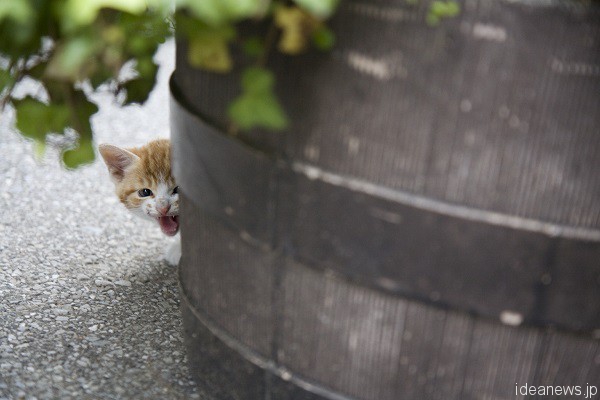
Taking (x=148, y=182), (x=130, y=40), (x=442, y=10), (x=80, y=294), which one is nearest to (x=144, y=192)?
(x=148, y=182)

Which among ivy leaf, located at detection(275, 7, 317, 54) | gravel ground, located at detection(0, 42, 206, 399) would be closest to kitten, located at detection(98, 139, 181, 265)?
gravel ground, located at detection(0, 42, 206, 399)

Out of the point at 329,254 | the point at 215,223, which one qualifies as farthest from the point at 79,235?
the point at 329,254

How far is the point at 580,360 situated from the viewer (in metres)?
1.09

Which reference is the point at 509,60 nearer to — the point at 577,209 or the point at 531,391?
the point at 577,209

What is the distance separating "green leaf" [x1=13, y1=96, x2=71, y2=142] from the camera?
1.11 meters

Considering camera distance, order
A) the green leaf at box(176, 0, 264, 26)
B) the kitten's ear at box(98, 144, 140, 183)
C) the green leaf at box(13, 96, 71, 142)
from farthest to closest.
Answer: the kitten's ear at box(98, 144, 140, 183) < the green leaf at box(13, 96, 71, 142) < the green leaf at box(176, 0, 264, 26)

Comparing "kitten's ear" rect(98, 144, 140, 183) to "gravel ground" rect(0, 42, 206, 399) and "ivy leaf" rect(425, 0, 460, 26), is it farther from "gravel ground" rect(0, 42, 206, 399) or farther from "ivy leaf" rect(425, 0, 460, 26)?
"ivy leaf" rect(425, 0, 460, 26)

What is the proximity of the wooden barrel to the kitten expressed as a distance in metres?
0.72

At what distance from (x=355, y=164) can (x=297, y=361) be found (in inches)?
15.6

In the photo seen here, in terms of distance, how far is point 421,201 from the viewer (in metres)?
1.03

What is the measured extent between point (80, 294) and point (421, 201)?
1.19m

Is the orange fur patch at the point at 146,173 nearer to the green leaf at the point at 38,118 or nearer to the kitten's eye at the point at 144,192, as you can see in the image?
the kitten's eye at the point at 144,192

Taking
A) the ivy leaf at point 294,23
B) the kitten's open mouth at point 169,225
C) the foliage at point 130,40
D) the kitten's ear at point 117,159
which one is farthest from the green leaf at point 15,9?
the kitten's open mouth at point 169,225

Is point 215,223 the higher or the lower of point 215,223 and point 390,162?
the lower
